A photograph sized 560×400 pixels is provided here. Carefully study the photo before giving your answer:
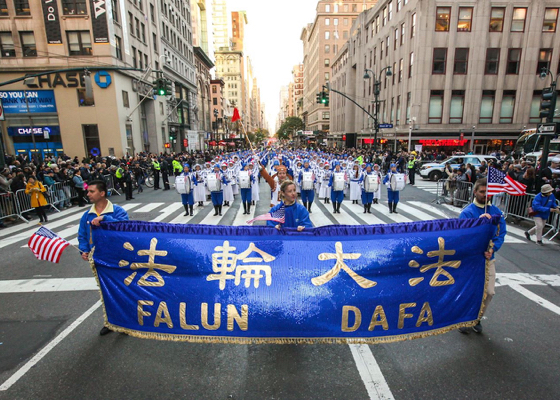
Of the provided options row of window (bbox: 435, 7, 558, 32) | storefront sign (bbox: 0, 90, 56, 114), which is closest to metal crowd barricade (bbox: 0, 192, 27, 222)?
storefront sign (bbox: 0, 90, 56, 114)

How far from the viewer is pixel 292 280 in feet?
11.1

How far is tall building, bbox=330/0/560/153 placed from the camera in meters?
29.3

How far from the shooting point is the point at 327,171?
14.2 m

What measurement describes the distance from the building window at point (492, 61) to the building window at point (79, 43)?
3658 cm

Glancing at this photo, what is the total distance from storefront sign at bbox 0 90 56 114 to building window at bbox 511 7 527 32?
1685 inches

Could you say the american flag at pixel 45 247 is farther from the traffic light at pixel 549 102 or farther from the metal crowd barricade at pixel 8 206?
the traffic light at pixel 549 102

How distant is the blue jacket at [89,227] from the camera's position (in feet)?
12.3

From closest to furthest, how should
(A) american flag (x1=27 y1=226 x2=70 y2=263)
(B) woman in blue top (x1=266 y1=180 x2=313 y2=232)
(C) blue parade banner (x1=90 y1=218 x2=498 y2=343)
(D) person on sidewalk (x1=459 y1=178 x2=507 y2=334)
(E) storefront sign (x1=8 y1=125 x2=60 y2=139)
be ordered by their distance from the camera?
(C) blue parade banner (x1=90 y1=218 x2=498 y2=343) → (D) person on sidewalk (x1=459 y1=178 x2=507 y2=334) → (A) american flag (x1=27 y1=226 x2=70 y2=263) → (B) woman in blue top (x1=266 y1=180 x2=313 y2=232) → (E) storefront sign (x1=8 y1=125 x2=60 y2=139)

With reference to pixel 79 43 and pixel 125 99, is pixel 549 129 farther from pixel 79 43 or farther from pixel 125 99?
pixel 79 43

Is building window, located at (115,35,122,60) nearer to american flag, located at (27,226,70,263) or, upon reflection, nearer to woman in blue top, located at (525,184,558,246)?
american flag, located at (27,226,70,263)

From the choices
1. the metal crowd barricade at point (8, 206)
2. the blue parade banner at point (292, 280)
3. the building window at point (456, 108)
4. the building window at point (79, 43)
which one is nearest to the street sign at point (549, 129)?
the blue parade banner at point (292, 280)

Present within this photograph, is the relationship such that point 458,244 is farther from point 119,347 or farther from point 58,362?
point 58,362

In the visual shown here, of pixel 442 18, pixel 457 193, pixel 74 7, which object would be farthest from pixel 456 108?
pixel 74 7

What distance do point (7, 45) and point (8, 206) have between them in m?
24.7
